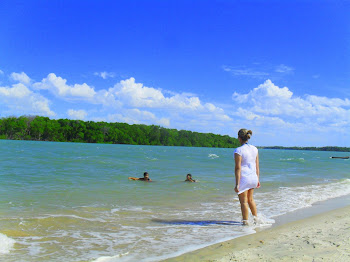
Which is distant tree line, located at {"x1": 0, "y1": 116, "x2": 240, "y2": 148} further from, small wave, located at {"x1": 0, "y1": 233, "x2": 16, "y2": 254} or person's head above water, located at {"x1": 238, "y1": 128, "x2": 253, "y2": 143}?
person's head above water, located at {"x1": 238, "y1": 128, "x2": 253, "y2": 143}

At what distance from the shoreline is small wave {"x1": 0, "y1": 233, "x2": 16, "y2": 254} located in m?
2.67

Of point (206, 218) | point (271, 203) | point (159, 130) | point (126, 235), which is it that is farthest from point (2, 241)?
point (159, 130)

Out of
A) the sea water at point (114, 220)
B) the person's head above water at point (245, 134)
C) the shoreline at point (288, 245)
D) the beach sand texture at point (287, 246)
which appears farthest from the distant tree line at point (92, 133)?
the beach sand texture at point (287, 246)

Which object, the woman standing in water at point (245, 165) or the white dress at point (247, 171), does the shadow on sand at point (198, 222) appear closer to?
the woman standing in water at point (245, 165)

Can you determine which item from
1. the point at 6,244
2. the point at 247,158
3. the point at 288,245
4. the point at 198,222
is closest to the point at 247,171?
the point at 247,158

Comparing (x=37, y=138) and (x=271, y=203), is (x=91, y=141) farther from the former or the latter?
(x=271, y=203)

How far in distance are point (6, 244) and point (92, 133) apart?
12970 centimetres

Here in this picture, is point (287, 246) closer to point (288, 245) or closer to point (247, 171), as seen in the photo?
point (288, 245)

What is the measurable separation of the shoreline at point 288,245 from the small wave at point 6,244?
267 centimetres

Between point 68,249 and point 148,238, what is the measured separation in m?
1.45

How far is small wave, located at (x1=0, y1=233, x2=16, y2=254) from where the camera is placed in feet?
Result: 15.3

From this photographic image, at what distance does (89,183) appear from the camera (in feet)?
45.3

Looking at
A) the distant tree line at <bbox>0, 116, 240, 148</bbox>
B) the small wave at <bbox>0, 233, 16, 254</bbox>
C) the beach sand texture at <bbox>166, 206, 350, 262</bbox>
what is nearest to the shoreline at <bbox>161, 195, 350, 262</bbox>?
the beach sand texture at <bbox>166, 206, 350, 262</bbox>

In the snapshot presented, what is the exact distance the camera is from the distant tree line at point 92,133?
376 ft
